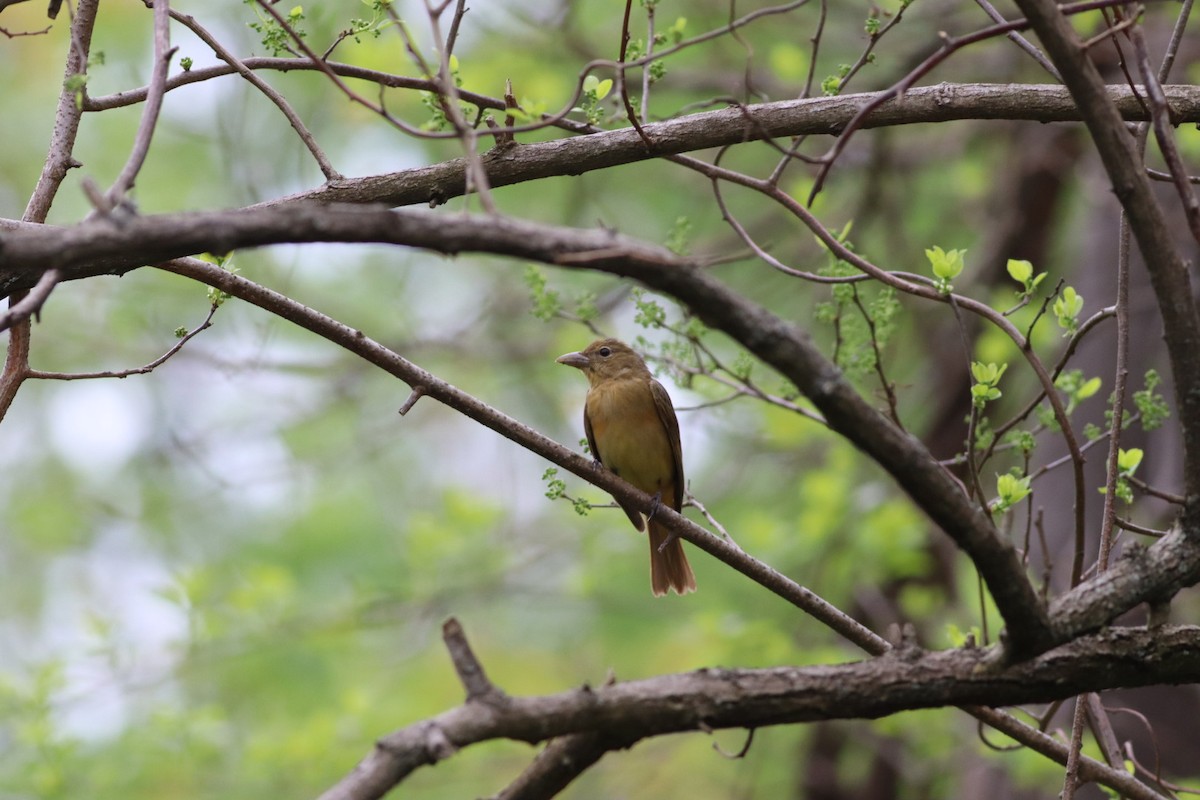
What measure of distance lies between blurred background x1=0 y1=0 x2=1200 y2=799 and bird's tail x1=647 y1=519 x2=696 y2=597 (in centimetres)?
75

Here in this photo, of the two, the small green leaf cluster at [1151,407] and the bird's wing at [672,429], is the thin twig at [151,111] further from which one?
the bird's wing at [672,429]

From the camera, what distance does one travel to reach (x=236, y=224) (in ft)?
6.28

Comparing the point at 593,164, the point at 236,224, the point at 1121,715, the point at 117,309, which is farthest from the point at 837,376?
the point at 117,309

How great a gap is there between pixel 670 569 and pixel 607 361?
42.7 inches

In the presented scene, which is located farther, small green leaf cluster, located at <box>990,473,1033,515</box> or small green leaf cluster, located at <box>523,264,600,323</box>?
small green leaf cluster, located at <box>523,264,600,323</box>

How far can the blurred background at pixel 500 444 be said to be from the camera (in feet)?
22.0

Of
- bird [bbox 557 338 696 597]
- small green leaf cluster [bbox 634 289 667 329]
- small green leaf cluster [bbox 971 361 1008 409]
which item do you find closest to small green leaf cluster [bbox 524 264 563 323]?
small green leaf cluster [bbox 634 289 667 329]

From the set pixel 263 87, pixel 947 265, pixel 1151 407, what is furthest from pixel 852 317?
pixel 263 87

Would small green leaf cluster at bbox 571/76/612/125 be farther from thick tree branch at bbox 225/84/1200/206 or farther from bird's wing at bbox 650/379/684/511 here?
bird's wing at bbox 650/379/684/511

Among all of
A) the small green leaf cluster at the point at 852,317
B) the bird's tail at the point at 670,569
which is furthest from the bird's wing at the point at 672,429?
the small green leaf cluster at the point at 852,317

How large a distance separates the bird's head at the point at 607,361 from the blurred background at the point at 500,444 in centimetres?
12

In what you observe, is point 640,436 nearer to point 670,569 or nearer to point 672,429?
point 672,429

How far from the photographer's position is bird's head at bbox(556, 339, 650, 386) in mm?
6020

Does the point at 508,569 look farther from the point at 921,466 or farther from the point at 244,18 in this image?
the point at 921,466
